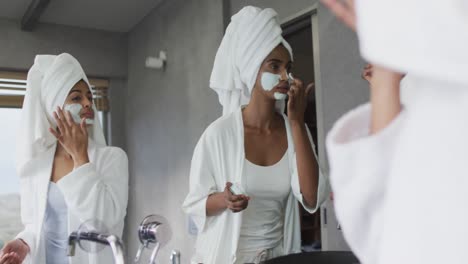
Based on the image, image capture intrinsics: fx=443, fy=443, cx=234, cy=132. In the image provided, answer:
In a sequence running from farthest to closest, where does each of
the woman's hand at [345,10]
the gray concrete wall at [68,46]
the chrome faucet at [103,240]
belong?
the gray concrete wall at [68,46] → the chrome faucet at [103,240] → the woman's hand at [345,10]

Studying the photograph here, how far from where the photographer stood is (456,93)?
31cm

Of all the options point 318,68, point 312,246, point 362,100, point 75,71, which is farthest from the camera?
point 312,246

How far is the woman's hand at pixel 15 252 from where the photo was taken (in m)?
1.23

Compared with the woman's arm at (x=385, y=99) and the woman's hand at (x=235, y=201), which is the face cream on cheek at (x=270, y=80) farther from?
the woman's arm at (x=385, y=99)

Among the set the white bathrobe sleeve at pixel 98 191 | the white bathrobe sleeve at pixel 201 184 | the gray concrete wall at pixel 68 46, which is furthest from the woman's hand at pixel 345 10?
the gray concrete wall at pixel 68 46

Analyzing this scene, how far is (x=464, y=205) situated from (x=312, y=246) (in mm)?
1845

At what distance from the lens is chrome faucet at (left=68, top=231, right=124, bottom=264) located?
2.36 ft

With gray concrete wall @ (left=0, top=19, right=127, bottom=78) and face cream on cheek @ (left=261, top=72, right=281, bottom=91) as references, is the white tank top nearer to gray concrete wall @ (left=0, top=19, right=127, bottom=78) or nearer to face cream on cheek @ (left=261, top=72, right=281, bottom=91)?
face cream on cheek @ (left=261, top=72, right=281, bottom=91)

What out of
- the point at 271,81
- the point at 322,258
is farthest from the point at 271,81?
the point at 322,258

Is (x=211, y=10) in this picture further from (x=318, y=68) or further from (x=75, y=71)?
(x=75, y=71)

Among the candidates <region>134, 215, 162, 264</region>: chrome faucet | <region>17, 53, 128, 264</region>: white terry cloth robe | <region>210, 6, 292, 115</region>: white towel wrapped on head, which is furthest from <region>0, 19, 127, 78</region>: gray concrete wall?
<region>134, 215, 162, 264</region>: chrome faucet

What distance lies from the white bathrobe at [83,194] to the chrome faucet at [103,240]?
431 mm

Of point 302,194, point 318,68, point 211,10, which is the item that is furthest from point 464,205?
point 211,10

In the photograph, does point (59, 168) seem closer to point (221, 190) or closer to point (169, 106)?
point (221, 190)
